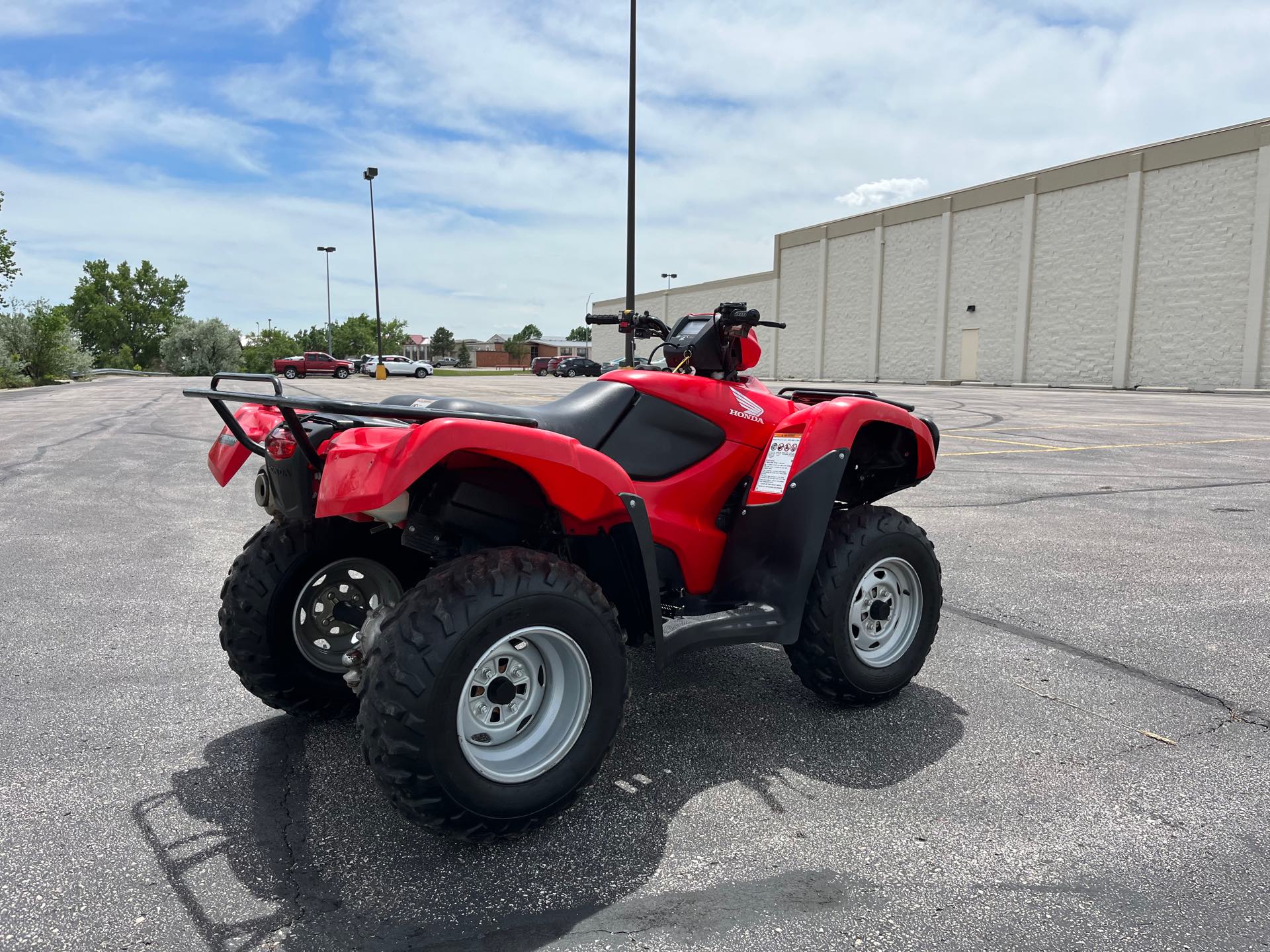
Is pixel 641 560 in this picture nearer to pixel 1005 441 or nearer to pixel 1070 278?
pixel 1005 441

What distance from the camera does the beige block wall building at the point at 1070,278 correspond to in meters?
32.2

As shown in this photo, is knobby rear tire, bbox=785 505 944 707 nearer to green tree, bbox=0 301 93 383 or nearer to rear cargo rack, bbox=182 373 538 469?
rear cargo rack, bbox=182 373 538 469

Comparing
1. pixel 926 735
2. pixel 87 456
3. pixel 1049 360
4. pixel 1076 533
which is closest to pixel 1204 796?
pixel 926 735

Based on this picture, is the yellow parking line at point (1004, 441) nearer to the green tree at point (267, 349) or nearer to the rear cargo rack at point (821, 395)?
A: the rear cargo rack at point (821, 395)

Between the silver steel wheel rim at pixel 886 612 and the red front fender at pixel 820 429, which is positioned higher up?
the red front fender at pixel 820 429

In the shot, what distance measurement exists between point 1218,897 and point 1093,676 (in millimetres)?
1695

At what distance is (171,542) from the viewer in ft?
21.6

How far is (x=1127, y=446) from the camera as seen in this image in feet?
43.7

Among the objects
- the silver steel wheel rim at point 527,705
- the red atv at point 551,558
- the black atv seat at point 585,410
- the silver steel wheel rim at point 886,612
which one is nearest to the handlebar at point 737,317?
the red atv at point 551,558

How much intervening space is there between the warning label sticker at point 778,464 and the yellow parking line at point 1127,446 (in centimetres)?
951

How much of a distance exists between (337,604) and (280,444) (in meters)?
0.82

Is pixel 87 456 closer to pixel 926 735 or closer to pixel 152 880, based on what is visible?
pixel 152 880

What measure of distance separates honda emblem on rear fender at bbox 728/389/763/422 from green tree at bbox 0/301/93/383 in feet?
161

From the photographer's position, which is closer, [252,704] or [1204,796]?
[1204,796]
